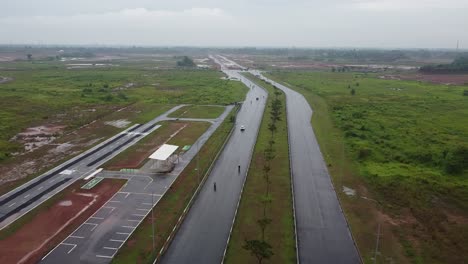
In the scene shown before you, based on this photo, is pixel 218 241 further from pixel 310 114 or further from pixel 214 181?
pixel 310 114

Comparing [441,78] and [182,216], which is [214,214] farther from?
[441,78]

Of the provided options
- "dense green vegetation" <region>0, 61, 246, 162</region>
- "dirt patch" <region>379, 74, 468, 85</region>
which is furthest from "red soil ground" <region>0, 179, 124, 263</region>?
"dirt patch" <region>379, 74, 468, 85</region>

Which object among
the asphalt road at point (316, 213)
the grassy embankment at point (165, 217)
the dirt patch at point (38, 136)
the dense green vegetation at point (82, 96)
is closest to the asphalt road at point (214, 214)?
the grassy embankment at point (165, 217)

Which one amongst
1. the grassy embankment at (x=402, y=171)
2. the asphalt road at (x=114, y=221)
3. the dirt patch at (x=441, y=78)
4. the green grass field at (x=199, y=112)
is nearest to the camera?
the asphalt road at (x=114, y=221)

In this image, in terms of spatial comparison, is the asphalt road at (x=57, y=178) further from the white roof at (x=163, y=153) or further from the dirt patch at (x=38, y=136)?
the dirt patch at (x=38, y=136)

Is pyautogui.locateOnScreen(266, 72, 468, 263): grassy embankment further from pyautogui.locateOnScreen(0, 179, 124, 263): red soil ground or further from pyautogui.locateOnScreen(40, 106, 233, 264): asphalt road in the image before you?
pyautogui.locateOnScreen(0, 179, 124, 263): red soil ground

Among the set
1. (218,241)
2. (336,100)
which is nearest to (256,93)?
(336,100)
